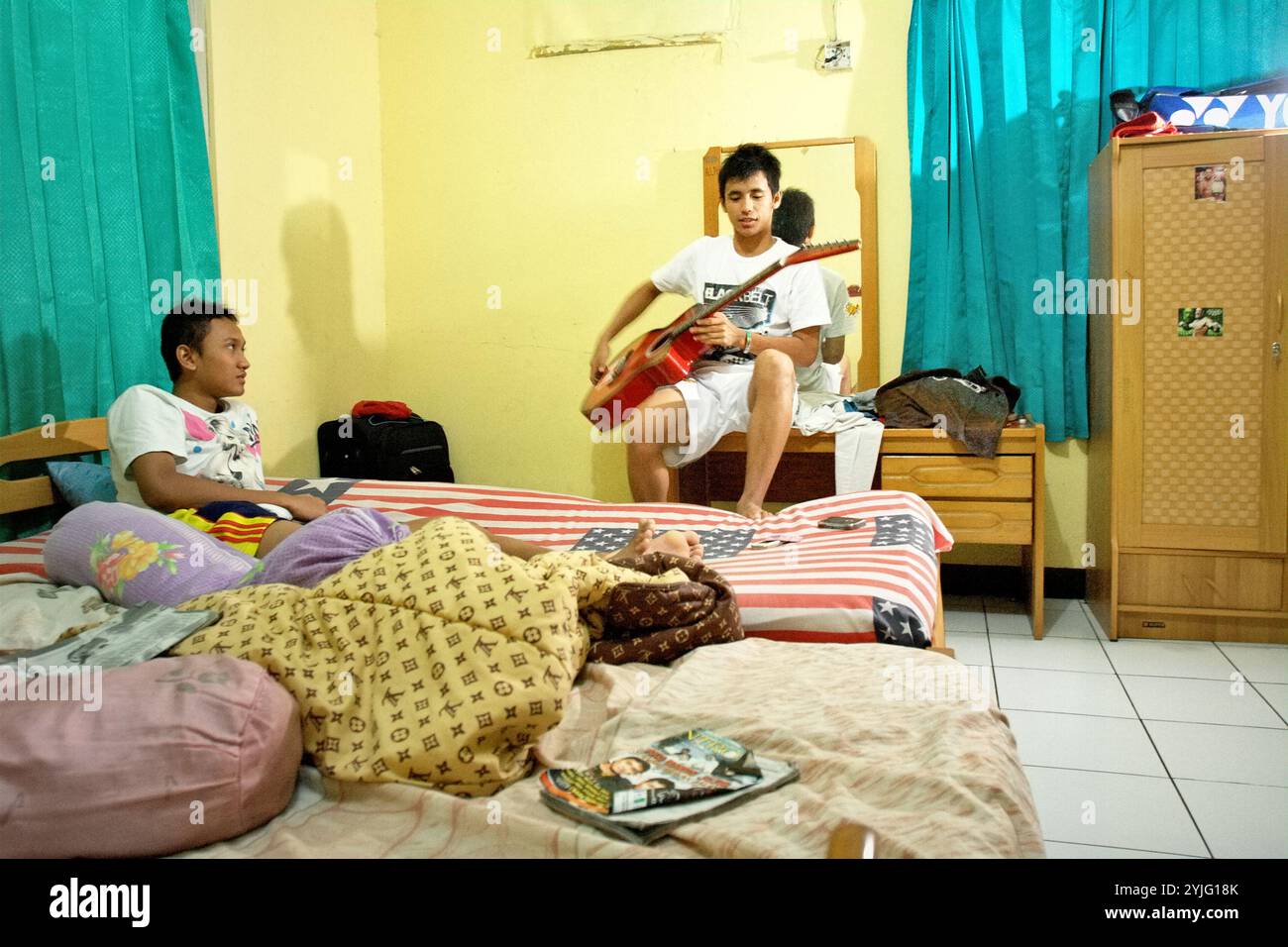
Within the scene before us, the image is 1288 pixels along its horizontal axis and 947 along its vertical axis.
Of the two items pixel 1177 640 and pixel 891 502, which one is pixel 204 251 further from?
pixel 1177 640

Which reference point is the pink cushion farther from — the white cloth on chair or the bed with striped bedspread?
the white cloth on chair

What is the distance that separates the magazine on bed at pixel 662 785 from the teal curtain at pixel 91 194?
2.03 meters

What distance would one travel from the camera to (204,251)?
2.94 m

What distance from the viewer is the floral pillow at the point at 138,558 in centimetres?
169

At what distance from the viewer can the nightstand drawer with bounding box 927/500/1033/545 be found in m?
3.12

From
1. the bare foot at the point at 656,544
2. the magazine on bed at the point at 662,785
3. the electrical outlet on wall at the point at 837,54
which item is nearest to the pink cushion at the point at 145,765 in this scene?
the magazine on bed at the point at 662,785

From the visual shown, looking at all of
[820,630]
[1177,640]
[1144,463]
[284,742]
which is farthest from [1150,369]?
[284,742]

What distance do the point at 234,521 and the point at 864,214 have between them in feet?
7.85

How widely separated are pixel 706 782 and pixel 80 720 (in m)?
0.65

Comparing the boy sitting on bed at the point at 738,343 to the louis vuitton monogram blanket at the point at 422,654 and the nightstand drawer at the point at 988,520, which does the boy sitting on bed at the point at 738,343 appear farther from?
the louis vuitton monogram blanket at the point at 422,654

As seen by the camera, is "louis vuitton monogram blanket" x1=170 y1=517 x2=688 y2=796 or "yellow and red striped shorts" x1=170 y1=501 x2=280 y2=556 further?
"yellow and red striped shorts" x1=170 y1=501 x2=280 y2=556

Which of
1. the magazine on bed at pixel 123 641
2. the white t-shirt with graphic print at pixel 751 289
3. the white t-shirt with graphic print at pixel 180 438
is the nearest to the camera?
the magazine on bed at pixel 123 641

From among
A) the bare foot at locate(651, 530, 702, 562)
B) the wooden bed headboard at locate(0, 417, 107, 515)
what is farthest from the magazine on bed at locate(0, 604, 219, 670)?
the wooden bed headboard at locate(0, 417, 107, 515)
